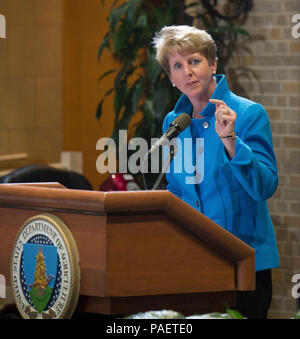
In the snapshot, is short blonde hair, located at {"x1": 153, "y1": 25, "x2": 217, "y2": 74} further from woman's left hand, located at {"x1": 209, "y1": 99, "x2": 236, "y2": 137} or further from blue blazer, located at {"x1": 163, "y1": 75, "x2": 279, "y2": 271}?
woman's left hand, located at {"x1": 209, "y1": 99, "x2": 236, "y2": 137}

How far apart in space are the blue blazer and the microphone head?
0.11m

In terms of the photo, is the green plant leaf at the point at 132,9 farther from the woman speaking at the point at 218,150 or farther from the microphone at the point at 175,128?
the microphone at the point at 175,128

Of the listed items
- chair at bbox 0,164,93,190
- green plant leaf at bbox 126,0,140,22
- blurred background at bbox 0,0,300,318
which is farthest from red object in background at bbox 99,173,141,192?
green plant leaf at bbox 126,0,140,22

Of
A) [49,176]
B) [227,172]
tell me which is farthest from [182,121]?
[49,176]

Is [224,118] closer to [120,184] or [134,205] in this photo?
[134,205]

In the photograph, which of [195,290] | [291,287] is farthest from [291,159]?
[195,290]

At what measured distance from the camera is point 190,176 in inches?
76.7

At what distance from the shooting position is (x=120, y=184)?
3.72 meters

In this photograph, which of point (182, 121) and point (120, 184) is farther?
point (120, 184)

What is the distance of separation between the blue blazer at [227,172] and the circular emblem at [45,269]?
50cm

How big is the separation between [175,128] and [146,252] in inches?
14.5

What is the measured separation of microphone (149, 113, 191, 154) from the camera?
5.59 feet

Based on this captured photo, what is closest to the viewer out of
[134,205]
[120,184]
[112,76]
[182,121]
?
[134,205]

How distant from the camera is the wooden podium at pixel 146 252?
1.49 meters
